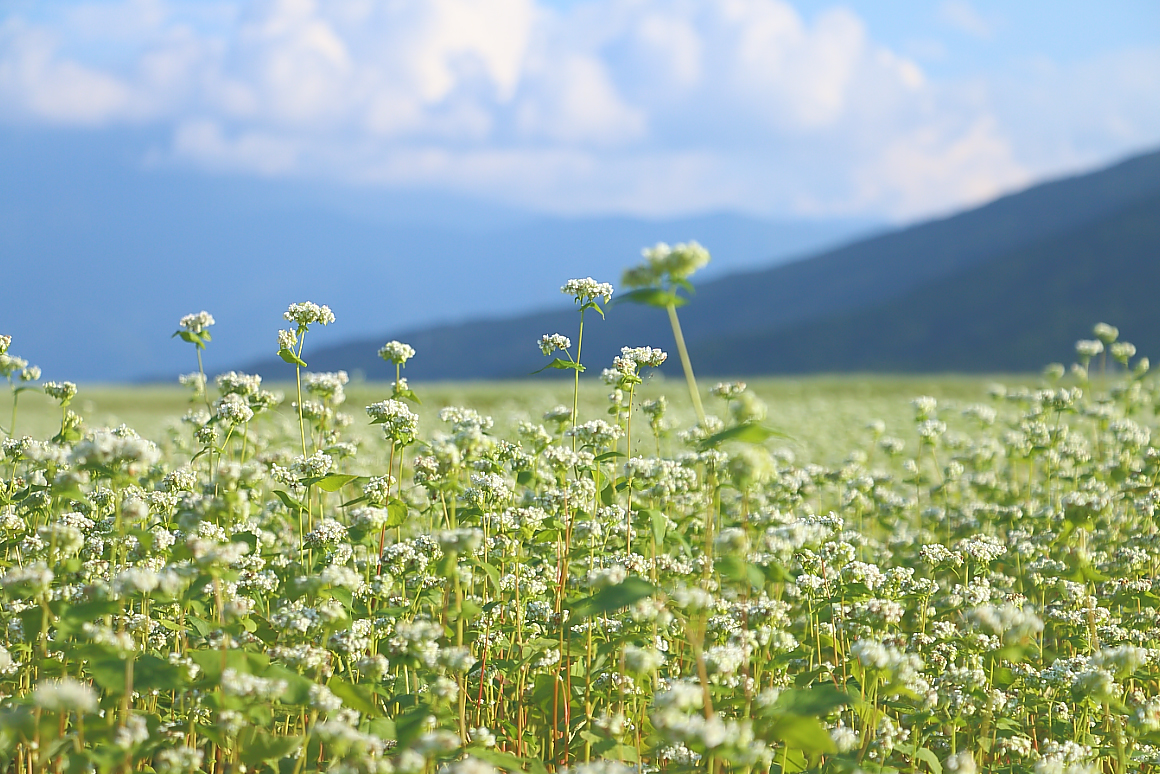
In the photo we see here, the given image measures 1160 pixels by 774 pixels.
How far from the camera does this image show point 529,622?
689 cm

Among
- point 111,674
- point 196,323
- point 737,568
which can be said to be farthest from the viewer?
point 196,323

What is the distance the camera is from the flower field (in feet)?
14.2

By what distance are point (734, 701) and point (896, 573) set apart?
207 cm

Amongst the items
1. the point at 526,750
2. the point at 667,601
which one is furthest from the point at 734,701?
the point at 526,750

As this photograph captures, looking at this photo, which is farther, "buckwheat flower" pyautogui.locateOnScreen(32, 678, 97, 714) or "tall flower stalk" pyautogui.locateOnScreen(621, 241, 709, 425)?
"tall flower stalk" pyautogui.locateOnScreen(621, 241, 709, 425)

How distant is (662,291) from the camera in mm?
4066

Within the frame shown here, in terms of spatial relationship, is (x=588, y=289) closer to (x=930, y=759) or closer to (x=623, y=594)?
(x=623, y=594)

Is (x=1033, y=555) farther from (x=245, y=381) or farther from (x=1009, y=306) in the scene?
(x=1009, y=306)

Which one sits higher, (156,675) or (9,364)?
(9,364)

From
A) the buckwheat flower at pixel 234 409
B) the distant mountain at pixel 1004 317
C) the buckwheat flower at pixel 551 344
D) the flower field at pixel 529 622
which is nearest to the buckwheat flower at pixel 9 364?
the flower field at pixel 529 622

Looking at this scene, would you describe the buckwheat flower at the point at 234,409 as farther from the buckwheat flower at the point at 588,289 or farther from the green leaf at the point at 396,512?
the buckwheat flower at the point at 588,289

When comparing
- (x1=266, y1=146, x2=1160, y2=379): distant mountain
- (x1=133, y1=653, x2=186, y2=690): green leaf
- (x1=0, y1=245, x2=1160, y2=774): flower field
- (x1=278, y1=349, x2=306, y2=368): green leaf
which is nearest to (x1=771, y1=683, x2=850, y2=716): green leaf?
(x1=0, y1=245, x2=1160, y2=774): flower field

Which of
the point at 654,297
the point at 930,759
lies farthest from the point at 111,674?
the point at 930,759

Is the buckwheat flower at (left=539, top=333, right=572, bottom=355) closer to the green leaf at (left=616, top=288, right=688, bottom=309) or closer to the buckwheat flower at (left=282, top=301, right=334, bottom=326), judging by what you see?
the buckwheat flower at (left=282, top=301, right=334, bottom=326)
